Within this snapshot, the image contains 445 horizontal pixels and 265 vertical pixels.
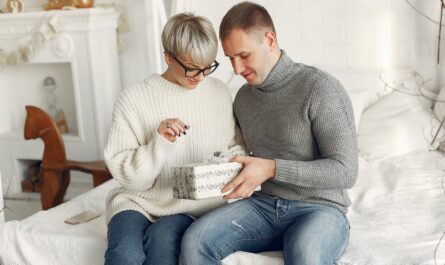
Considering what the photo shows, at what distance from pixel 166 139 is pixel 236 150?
286 millimetres

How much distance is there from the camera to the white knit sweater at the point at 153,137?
6.51 ft

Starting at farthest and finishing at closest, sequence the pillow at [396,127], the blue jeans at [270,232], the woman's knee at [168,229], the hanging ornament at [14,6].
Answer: the hanging ornament at [14,6], the pillow at [396,127], the woman's knee at [168,229], the blue jeans at [270,232]

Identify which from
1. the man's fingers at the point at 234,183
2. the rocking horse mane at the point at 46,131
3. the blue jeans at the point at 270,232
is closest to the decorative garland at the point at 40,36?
the rocking horse mane at the point at 46,131

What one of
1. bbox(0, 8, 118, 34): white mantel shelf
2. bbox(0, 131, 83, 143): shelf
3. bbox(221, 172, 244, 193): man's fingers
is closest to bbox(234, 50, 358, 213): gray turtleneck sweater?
bbox(221, 172, 244, 193): man's fingers

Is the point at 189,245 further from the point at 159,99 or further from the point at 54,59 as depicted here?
the point at 54,59

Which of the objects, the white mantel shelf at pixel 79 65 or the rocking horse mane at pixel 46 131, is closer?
the rocking horse mane at pixel 46 131

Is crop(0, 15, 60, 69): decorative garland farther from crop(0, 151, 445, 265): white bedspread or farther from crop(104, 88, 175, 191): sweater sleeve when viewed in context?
crop(104, 88, 175, 191): sweater sleeve

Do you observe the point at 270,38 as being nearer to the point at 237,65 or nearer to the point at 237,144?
the point at 237,65

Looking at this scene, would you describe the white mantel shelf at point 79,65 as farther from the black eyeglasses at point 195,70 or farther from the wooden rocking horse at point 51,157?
the black eyeglasses at point 195,70

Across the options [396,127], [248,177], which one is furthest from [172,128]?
[396,127]

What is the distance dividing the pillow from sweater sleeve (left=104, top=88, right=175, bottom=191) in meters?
1.27

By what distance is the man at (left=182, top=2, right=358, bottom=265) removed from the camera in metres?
1.79

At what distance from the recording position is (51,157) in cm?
333

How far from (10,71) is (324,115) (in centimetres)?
294
